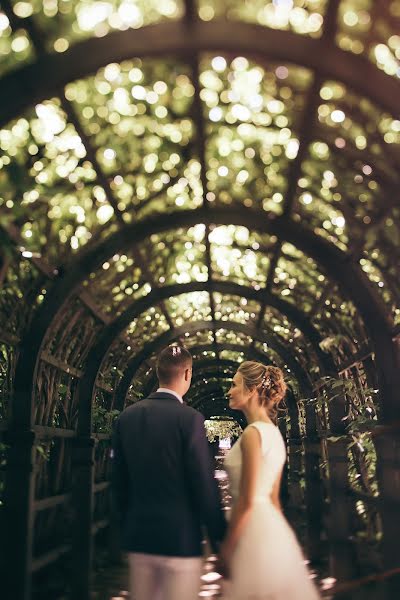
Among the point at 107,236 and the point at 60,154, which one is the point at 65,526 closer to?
the point at 107,236

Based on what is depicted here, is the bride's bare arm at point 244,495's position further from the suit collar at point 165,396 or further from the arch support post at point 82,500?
the arch support post at point 82,500

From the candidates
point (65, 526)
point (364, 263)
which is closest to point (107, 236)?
point (364, 263)

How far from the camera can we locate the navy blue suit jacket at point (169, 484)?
3201 mm

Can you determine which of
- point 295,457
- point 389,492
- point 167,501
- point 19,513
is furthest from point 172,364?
point 295,457

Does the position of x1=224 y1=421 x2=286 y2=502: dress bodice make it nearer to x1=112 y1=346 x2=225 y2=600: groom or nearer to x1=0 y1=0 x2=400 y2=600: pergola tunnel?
x1=112 y1=346 x2=225 y2=600: groom

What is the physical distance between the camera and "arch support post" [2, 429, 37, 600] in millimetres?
5465

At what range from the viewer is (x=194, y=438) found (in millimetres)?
3299

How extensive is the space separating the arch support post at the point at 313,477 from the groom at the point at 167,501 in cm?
743

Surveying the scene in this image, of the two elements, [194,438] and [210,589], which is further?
[210,589]

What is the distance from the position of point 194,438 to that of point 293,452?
39.6ft

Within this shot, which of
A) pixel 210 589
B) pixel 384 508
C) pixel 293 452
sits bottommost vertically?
pixel 210 589

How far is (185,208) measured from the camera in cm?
579

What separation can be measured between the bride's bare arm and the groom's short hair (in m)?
0.51

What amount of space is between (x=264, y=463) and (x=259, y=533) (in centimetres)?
36
